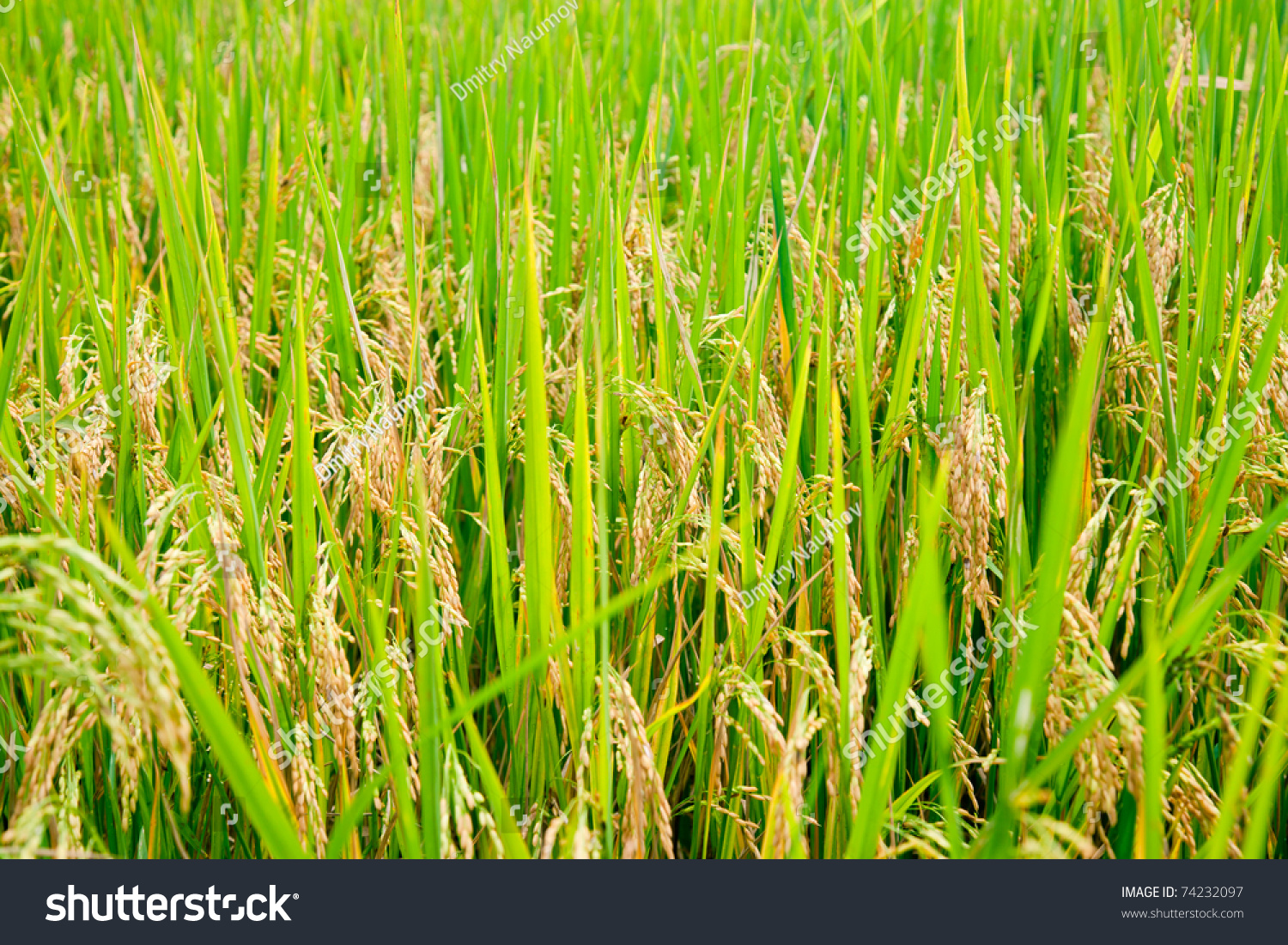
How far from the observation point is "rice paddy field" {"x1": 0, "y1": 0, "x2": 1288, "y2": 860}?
743mm

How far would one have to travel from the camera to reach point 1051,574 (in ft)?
2.11

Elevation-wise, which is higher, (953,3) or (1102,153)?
(953,3)

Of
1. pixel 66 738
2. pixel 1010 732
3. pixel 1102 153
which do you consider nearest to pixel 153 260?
pixel 66 738

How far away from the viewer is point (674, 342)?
1.25m

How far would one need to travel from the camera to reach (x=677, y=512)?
3.15 ft

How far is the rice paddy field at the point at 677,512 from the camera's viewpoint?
743 millimetres

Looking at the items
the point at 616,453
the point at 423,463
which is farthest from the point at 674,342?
the point at 423,463

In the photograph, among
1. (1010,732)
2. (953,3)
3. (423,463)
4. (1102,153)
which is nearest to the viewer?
(1010,732)

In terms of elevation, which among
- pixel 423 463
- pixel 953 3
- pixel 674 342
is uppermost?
pixel 953 3

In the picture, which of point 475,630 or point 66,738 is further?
point 475,630

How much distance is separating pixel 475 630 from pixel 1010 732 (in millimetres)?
704

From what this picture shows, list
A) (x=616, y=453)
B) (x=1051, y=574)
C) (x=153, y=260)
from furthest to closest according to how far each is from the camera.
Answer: (x=153, y=260) < (x=616, y=453) < (x=1051, y=574)
